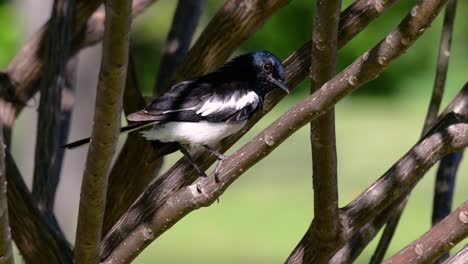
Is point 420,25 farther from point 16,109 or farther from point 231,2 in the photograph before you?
point 16,109

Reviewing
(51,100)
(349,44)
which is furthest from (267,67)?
(349,44)

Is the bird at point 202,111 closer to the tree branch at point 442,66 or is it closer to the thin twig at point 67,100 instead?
the tree branch at point 442,66

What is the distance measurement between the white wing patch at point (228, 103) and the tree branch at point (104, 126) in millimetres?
1340

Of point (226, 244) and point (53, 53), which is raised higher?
point (226, 244)

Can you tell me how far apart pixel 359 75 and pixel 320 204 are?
0.70 m

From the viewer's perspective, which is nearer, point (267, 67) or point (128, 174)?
point (128, 174)

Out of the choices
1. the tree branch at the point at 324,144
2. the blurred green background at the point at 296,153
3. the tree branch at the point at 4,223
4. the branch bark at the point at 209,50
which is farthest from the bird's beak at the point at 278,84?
the blurred green background at the point at 296,153

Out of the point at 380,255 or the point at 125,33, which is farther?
the point at 380,255

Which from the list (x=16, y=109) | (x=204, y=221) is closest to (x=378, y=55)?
(x=16, y=109)

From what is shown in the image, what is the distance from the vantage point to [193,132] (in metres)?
5.08

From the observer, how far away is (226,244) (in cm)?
1593

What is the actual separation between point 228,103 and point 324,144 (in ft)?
4.29

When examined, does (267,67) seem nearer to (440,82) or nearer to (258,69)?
(258,69)

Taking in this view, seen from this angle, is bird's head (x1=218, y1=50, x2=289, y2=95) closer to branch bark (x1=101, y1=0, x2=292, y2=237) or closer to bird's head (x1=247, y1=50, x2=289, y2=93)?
bird's head (x1=247, y1=50, x2=289, y2=93)
